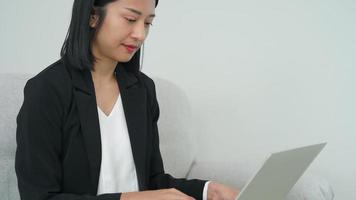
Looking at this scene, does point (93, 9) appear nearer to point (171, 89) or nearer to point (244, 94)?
point (171, 89)

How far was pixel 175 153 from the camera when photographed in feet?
4.76

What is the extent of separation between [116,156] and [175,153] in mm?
423

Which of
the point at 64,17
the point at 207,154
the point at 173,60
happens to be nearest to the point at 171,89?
the point at 173,60

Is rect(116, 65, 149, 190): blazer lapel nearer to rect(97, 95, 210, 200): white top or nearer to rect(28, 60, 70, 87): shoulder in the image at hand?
rect(97, 95, 210, 200): white top

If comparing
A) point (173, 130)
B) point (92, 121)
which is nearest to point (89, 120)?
point (92, 121)

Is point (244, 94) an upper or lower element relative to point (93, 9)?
lower

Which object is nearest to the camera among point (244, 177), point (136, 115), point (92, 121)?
point (92, 121)

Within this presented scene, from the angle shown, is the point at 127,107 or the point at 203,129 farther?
the point at 203,129

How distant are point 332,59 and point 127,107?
3.12 feet

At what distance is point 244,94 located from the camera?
5.67 feet

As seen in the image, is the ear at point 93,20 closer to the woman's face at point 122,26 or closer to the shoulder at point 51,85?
the woman's face at point 122,26

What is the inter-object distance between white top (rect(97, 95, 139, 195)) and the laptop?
35 centimetres

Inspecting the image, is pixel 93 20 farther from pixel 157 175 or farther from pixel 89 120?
pixel 157 175

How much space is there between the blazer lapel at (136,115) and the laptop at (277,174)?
333mm
